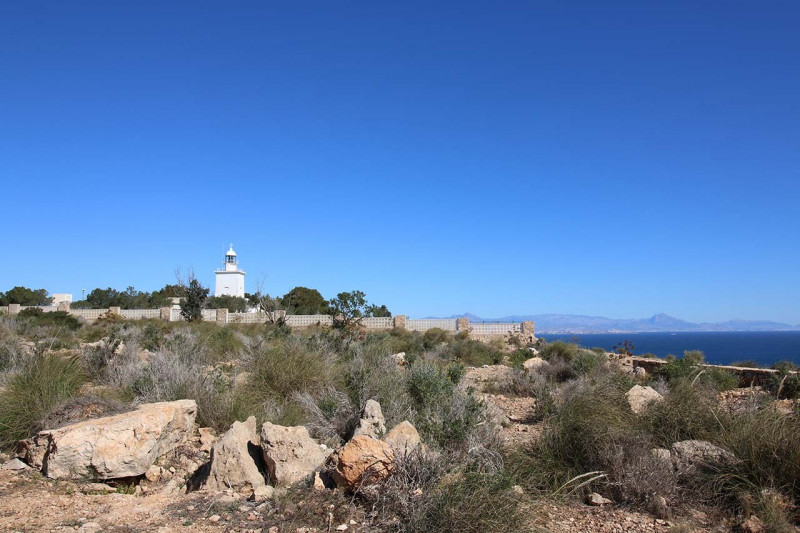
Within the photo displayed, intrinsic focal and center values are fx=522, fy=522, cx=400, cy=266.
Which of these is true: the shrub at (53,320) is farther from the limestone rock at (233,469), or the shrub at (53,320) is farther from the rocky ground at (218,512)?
the limestone rock at (233,469)

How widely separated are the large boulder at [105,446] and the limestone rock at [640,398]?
19.3 ft

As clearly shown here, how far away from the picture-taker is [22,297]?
50.2 m

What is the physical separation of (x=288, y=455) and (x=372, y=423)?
102cm

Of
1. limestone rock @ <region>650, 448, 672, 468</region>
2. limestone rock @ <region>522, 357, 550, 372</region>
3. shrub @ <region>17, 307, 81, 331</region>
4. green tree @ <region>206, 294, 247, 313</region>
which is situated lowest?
limestone rock @ <region>522, 357, 550, 372</region>

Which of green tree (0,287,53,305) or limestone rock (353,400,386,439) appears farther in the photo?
green tree (0,287,53,305)

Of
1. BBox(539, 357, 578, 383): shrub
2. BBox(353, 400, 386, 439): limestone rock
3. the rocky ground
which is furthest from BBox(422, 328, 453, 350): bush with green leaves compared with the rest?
the rocky ground

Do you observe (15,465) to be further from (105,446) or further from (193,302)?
(193,302)

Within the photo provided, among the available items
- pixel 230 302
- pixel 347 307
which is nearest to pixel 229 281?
pixel 230 302

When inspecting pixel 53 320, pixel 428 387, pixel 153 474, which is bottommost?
pixel 153 474

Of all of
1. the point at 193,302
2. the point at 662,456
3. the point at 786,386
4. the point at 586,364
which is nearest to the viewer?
the point at 662,456

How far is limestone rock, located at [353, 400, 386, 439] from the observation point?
5465 mm

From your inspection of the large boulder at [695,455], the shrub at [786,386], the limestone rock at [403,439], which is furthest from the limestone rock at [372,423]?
the shrub at [786,386]

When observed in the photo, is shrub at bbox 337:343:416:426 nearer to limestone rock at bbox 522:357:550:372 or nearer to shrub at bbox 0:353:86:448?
shrub at bbox 0:353:86:448

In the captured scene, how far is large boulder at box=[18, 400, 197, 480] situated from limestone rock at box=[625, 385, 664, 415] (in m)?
5.89
